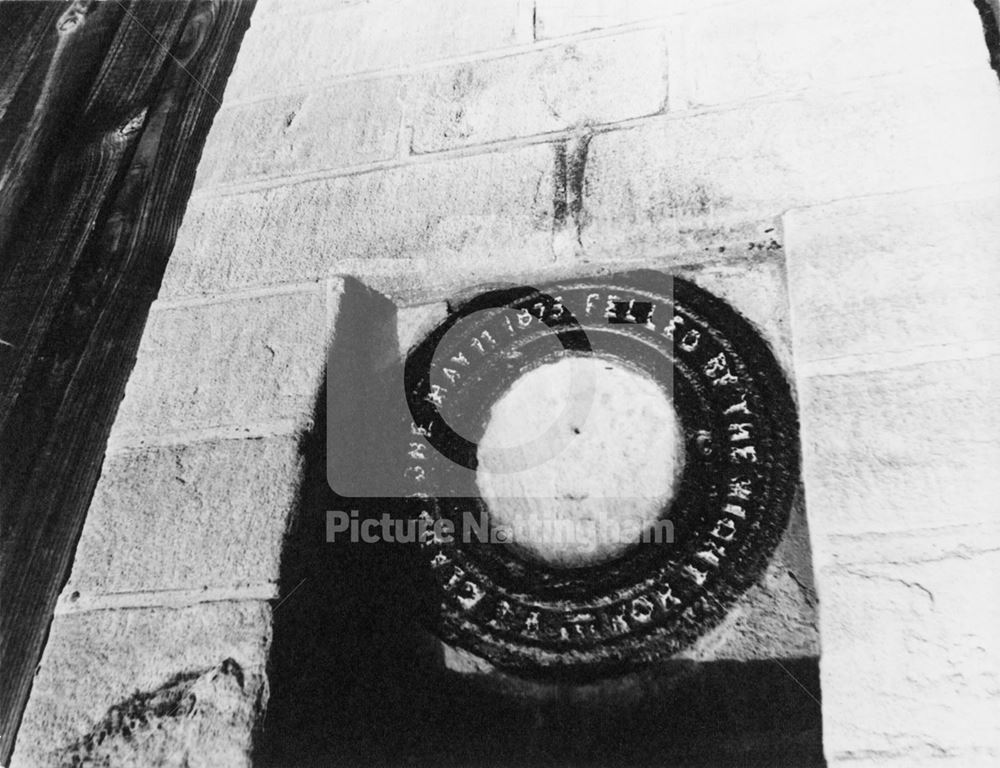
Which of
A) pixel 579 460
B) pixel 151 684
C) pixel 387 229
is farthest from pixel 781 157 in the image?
pixel 151 684

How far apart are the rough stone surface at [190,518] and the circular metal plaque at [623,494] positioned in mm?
334

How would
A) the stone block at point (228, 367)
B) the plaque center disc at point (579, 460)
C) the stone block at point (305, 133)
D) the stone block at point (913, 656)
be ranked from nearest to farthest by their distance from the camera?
the stone block at point (913, 656)
the plaque center disc at point (579, 460)
the stone block at point (228, 367)
the stone block at point (305, 133)

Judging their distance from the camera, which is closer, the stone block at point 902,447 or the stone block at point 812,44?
the stone block at point 902,447

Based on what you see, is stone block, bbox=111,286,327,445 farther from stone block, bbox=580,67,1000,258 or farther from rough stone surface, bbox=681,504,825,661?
rough stone surface, bbox=681,504,825,661

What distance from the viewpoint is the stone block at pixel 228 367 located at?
1.79 metres

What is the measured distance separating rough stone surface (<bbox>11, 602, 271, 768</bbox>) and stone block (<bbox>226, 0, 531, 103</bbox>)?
67.5 inches

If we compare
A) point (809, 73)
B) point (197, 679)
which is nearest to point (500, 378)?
point (197, 679)

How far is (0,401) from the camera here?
6.83ft

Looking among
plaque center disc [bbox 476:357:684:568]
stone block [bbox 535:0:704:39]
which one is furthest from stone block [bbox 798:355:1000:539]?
stone block [bbox 535:0:704:39]

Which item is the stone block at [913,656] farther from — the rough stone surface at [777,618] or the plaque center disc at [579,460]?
the plaque center disc at [579,460]

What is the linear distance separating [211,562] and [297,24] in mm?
1927

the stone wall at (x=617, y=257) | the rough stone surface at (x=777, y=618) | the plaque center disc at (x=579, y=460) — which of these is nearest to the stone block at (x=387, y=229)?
the stone wall at (x=617, y=257)

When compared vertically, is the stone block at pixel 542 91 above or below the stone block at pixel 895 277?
above

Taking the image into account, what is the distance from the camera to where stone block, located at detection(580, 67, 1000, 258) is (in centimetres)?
174
